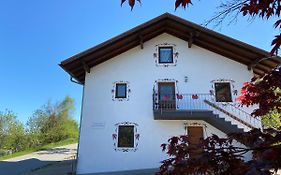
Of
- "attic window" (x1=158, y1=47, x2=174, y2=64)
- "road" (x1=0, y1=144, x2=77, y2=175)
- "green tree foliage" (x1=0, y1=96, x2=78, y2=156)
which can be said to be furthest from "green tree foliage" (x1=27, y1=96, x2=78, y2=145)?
"attic window" (x1=158, y1=47, x2=174, y2=64)

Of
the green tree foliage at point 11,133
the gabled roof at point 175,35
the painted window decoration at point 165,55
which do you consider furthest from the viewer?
the green tree foliage at point 11,133

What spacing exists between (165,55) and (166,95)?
6.94 ft

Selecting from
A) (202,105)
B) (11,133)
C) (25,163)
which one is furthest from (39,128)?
(202,105)

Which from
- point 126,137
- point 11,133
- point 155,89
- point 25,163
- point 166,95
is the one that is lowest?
point 25,163

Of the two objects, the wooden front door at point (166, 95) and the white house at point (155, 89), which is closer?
the white house at point (155, 89)

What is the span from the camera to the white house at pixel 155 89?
1198 cm

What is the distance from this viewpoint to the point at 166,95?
508 inches

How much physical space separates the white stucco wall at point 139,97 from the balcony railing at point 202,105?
1.15ft

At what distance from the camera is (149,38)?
13.8 metres

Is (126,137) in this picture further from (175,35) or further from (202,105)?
(175,35)

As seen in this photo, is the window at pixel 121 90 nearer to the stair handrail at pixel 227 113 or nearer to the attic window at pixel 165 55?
the attic window at pixel 165 55

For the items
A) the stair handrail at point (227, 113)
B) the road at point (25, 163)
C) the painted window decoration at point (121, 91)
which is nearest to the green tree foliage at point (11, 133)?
the road at point (25, 163)

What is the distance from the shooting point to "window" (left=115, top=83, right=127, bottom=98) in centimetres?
1295

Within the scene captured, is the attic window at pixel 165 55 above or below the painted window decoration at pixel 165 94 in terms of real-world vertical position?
above
